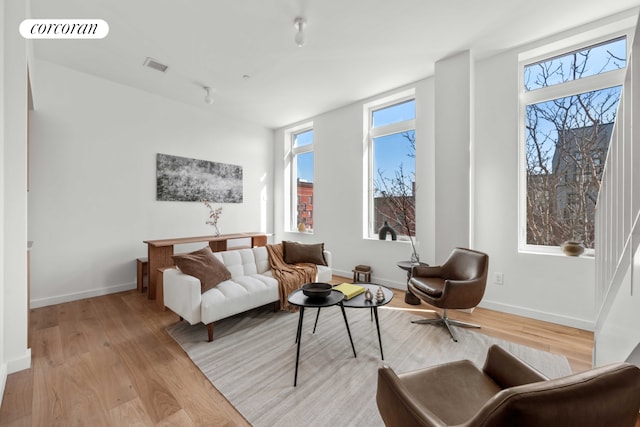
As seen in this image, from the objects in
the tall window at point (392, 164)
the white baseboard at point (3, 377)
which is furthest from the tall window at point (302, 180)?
the white baseboard at point (3, 377)

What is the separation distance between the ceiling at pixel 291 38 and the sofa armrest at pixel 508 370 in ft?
9.16

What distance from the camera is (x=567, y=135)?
113 inches

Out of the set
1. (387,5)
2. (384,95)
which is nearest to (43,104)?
(387,5)

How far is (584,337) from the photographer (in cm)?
249

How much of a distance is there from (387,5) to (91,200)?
4235mm

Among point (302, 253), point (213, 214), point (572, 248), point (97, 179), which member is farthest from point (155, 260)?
point (572, 248)

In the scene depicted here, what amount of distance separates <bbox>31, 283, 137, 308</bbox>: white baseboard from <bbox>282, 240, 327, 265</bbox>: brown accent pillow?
7.71ft

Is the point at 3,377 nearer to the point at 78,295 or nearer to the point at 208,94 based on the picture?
the point at 78,295

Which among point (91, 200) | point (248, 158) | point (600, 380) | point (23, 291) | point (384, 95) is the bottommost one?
point (23, 291)

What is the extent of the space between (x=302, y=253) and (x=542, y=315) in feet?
9.32

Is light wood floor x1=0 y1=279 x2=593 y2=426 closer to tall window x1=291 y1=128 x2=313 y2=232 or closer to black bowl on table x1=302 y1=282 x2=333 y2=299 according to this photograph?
black bowl on table x1=302 y1=282 x2=333 y2=299

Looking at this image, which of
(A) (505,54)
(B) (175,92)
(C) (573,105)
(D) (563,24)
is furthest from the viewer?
(B) (175,92)

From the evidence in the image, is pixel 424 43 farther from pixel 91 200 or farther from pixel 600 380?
pixel 91 200

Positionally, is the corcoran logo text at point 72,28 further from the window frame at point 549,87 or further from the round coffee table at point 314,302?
the window frame at point 549,87
